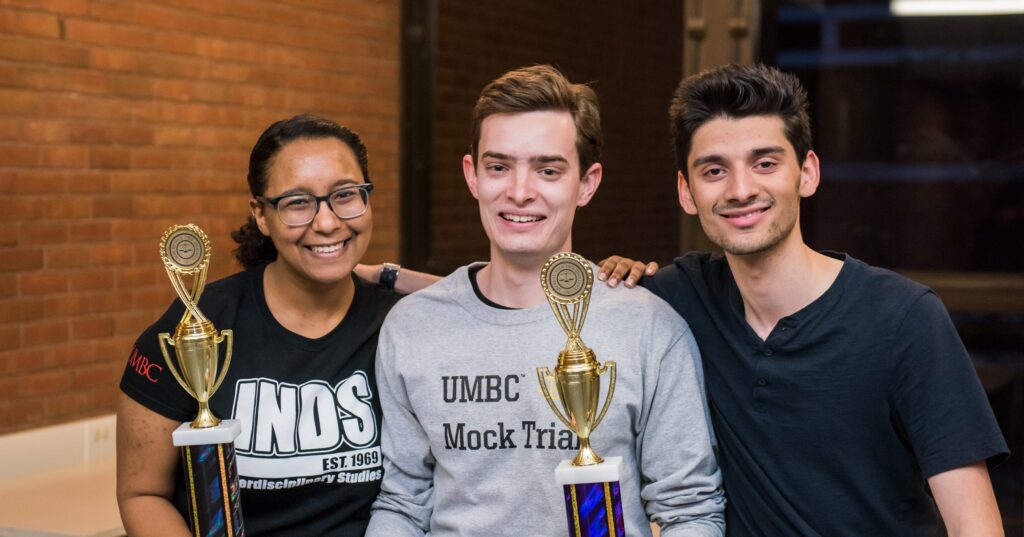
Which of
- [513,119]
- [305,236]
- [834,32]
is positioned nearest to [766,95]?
[513,119]

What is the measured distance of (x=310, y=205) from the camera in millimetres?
2305

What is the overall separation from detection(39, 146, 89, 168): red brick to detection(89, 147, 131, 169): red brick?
1.1 inches

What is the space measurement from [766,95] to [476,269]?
659mm

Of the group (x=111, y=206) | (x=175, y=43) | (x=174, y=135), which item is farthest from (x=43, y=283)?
(x=175, y=43)

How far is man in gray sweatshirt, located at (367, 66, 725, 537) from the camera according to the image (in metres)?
2.07

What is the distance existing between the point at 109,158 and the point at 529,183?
2303 millimetres

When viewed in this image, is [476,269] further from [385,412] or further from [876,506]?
[876,506]

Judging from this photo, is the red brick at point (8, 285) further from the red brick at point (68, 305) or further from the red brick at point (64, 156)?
the red brick at point (64, 156)

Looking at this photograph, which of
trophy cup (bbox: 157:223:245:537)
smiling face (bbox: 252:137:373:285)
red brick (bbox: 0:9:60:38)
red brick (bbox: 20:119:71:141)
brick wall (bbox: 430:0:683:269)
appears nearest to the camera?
trophy cup (bbox: 157:223:245:537)

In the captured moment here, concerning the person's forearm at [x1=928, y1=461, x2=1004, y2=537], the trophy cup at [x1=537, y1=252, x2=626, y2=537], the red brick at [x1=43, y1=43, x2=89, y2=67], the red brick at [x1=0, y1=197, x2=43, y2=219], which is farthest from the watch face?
the red brick at [x1=43, y1=43, x2=89, y2=67]

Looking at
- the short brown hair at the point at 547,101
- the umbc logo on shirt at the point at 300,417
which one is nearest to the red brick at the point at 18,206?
the umbc logo on shirt at the point at 300,417

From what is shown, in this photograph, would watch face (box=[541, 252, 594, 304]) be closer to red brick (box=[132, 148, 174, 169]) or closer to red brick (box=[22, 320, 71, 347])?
red brick (box=[22, 320, 71, 347])

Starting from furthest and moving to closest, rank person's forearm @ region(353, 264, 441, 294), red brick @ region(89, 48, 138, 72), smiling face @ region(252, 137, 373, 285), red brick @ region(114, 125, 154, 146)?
red brick @ region(114, 125, 154, 146), red brick @ region(89, 48, 138, 72), person's forearm @ region(353, 264, 441, 294), smiling face @ region(252, 137, 373, 285)

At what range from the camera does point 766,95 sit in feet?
6.85
